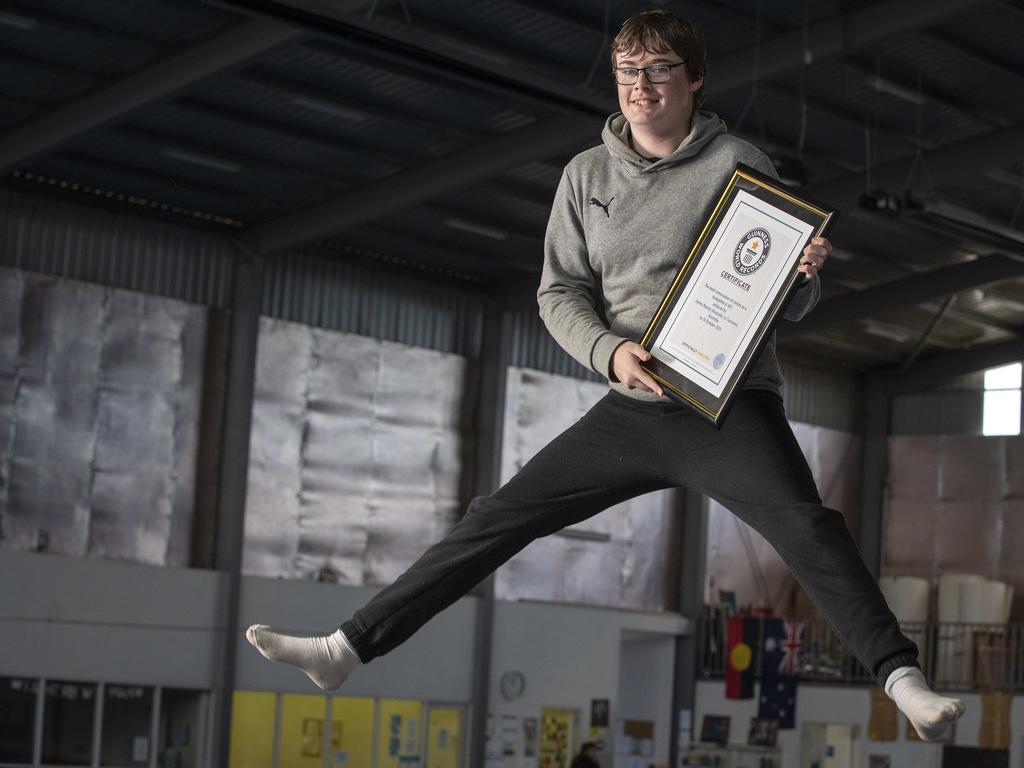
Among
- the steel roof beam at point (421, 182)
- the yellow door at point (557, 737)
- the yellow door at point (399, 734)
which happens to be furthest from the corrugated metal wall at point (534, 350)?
the yellow door at point (399, 734)

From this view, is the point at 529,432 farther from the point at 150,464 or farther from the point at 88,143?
the point at 88,143

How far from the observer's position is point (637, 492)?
3279mm

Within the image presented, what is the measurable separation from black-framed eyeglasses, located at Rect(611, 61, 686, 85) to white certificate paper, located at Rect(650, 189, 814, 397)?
28cm

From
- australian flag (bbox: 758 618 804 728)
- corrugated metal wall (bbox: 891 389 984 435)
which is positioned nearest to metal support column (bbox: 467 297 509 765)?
australian flag (bbox: 758 618 804 728)

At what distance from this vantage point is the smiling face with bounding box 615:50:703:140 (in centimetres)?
313

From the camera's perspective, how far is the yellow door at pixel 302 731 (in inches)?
838

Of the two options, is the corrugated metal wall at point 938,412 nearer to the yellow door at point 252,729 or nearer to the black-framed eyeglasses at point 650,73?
the yellow door at point 252,729

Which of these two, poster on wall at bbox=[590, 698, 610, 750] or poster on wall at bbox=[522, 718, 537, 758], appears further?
poster on wall at bbox=[590, 698, 610, 750]

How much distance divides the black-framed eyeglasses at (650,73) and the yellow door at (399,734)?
1984cm

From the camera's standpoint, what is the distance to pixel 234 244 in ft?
70.4

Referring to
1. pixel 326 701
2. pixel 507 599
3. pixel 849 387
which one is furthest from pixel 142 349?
pixel 849 387

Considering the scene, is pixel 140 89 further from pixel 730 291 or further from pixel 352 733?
pixel 730 291

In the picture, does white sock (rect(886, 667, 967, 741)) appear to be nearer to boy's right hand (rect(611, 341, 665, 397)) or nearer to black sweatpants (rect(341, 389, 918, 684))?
black sweatpants (rect(341, 389, 918, 684))

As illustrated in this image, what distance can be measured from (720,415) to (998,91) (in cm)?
1628
